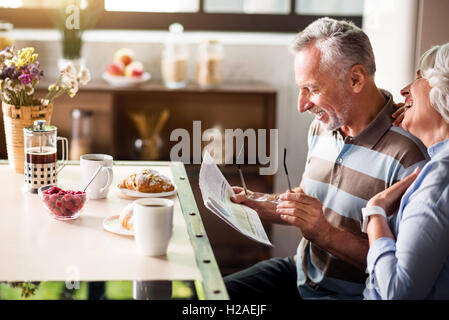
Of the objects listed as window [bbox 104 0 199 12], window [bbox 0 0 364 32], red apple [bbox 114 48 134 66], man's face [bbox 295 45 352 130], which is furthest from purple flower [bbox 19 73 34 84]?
window [bbox 104 0 199 12]

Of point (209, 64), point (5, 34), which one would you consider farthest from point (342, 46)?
point (5, 34)

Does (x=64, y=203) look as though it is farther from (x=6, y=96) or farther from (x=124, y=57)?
(x=124, y=57)

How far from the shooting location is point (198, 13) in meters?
3.62

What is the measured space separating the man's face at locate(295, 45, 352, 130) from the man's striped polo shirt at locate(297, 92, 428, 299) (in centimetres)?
8

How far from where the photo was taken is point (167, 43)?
3627mm

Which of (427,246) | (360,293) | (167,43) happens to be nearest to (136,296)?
(427,246)

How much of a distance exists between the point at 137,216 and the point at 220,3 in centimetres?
259

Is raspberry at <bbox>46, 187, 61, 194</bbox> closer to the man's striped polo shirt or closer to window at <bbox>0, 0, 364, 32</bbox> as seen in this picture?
the man's striped polo shirt

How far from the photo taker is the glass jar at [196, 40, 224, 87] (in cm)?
346

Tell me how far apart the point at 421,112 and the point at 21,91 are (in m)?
1.19

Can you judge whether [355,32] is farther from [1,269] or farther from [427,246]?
[1,269]

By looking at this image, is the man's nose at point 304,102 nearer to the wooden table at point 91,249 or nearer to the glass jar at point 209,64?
the wooden table at point 91,249

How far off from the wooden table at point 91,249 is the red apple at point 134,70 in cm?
173

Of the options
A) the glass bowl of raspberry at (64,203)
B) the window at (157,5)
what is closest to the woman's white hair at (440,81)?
the glass bowl of raspberry at (64,203)
